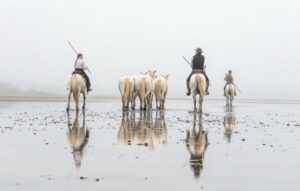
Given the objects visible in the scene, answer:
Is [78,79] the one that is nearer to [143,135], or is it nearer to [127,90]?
[127,90]

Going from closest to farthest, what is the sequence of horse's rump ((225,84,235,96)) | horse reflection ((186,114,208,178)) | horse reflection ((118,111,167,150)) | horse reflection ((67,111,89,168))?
horse reflection ((186,114,208,178)) < horse reflection ((67,111,89,168)) < horse reflection ((118,111,167,150)) < horse's rump ((225,84,235,96))

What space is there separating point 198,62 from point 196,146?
48.8 feet

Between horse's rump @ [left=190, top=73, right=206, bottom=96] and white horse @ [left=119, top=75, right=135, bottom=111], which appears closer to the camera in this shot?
horse's rump @ [left=190, top=73, right=206, bottom=96]

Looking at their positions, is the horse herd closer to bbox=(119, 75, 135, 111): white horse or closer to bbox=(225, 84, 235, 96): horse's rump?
bbox=(119, 75, 135, 111): white horse

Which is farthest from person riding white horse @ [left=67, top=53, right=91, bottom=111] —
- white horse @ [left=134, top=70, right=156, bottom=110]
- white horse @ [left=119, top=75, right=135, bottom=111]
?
white horse @ [left=134, top=70, right=156, bottom=110]

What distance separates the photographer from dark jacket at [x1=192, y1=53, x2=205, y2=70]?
27203 mm

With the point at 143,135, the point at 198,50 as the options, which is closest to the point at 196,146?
the point at 143,135

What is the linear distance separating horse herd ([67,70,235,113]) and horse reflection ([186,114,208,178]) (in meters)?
9.25

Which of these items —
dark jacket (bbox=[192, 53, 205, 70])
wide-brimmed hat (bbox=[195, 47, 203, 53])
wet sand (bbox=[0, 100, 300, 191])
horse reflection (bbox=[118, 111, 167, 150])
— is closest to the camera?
wet sand (bbox=[0, 100, 300, 191])

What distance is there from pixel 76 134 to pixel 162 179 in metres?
6.81

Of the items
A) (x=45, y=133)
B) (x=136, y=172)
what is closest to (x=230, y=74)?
(x=45, y=133)

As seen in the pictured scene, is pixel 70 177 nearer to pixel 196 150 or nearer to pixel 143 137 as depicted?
pixel 196 150

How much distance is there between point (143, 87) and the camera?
29.7 m

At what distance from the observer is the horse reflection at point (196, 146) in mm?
9820
